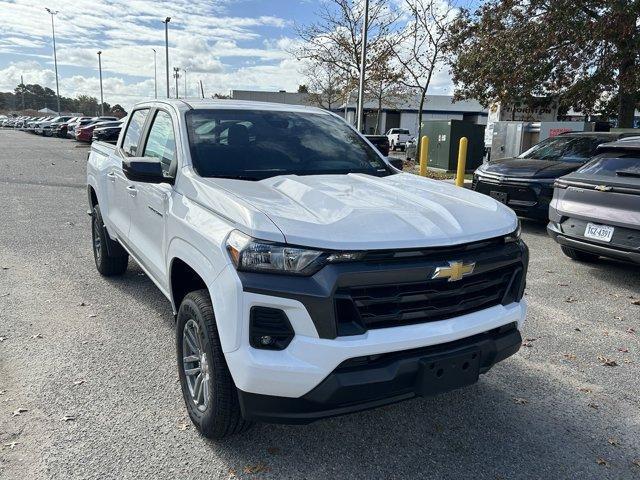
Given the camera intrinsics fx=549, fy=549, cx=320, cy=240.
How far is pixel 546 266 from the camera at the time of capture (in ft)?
22.2

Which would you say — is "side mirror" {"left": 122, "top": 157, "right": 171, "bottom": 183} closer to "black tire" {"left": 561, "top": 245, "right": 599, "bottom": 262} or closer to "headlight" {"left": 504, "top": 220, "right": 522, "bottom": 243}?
"headlight" {"left": 504, "top": 220, "right": 522, "bottom": 243}

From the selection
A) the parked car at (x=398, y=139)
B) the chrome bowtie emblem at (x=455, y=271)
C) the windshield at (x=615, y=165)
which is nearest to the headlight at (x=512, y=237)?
the chrome bowtie emblem at (x=455, y=271)

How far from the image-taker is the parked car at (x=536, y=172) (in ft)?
27.3

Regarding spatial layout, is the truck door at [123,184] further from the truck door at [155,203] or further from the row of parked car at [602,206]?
the row of parked car at [602,206]

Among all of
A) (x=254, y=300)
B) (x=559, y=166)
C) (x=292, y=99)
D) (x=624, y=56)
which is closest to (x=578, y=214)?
(x=559, y=166)

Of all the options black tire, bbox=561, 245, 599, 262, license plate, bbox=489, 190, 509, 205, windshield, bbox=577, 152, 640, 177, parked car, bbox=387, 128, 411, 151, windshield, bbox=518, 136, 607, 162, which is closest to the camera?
windshield, bbox=577, 152, 640, 177

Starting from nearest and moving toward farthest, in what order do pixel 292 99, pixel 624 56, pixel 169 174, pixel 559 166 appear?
pixel 169 174
pixel 559 166
pixel 624 56
pixel 292 99

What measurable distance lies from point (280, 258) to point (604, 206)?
4592 mm

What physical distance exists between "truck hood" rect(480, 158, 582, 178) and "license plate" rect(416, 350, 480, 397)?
6.44 m

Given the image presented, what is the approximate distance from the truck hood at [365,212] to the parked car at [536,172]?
5340mm

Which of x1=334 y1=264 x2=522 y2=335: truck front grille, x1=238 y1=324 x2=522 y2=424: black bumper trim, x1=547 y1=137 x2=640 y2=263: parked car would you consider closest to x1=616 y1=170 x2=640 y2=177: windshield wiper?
x1=547 y1=137 x2=640 y2=263: parked car

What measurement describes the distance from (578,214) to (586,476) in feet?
12.6

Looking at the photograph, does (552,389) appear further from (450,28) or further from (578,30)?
(450,28)

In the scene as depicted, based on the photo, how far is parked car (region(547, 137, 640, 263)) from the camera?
544 centimetres
